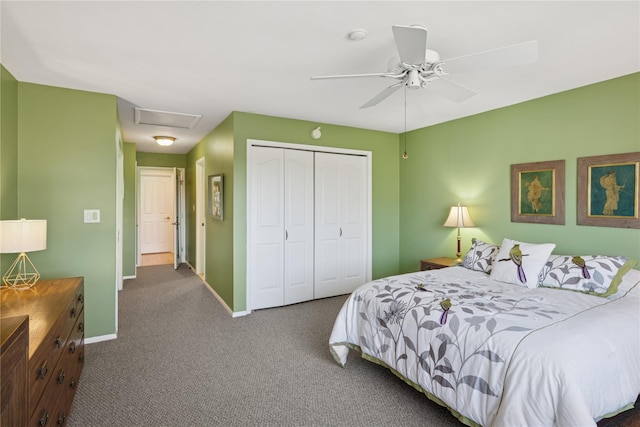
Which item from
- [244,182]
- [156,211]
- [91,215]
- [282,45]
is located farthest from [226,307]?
[156,211]

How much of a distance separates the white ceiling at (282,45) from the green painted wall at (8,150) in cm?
16

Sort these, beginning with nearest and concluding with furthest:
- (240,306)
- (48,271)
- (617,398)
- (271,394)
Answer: (617,398), (271,394), (48,271), (240,306)

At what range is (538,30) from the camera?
212 cm

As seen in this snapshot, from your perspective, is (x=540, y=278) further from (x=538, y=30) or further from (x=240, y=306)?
(x=240, y=306)

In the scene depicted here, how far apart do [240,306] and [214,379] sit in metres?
1.42

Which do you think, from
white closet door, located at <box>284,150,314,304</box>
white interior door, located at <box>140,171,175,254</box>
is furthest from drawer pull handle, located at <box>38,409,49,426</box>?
white interior door, located at <box>140,171,175,254</box>

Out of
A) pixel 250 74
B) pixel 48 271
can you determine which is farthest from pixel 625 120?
pixel 48 271

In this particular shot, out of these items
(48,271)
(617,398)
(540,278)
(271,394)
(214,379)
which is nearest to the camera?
(617,398)

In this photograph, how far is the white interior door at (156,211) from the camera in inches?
313

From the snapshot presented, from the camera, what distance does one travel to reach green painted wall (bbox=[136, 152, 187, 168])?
682 cm

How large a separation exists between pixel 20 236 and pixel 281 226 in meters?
2.53

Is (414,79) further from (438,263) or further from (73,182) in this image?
(73,182)

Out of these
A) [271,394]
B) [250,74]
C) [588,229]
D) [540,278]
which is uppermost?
[250,74]

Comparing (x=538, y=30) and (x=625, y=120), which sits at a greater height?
(x=538, y=30)
